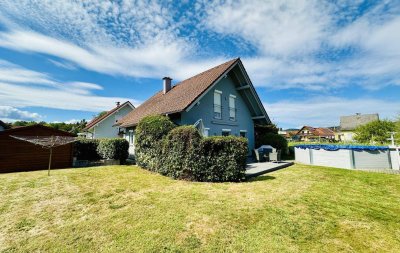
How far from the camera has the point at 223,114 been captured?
15.7 m

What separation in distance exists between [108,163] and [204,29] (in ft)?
38.1

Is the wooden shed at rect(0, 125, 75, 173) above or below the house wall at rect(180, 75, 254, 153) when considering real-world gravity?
below

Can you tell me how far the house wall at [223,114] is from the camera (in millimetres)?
13453

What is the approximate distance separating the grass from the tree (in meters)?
19.6

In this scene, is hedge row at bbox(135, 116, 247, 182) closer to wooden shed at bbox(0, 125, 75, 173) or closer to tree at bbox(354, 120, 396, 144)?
wooden shed at bbox(0, 125, 75, 173)

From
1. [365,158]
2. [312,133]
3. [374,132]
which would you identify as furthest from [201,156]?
[312,133]

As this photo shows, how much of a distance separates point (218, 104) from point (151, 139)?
6776 mm

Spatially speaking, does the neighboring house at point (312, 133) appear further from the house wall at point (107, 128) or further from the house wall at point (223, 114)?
the house wall at point (107, 128)

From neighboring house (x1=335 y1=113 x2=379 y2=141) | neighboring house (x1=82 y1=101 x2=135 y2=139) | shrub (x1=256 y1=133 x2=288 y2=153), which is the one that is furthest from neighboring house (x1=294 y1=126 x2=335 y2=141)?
neighboring house (x1=82 y1=101 x2=135 y2=139)

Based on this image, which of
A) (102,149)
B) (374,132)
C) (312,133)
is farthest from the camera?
(312,133)

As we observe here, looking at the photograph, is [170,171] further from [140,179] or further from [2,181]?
[2,181]

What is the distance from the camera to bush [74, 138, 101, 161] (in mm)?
16281

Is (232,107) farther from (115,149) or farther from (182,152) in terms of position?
(115,149)

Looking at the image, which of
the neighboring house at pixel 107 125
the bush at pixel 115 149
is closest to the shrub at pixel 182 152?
the bush at pixel 115 149
